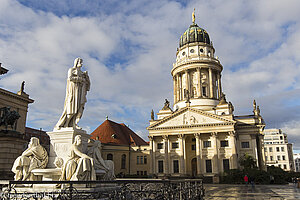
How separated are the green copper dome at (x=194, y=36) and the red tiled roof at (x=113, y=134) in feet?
86.8

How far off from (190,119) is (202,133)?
11.7ft

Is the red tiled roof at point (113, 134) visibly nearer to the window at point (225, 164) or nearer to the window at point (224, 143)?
the window at point (224, 143)

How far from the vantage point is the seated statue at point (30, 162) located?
7.85 m

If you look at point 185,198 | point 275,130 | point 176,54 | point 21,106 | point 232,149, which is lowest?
point 185,198

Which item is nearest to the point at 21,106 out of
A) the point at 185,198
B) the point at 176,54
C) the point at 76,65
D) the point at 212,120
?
the point at 76,65

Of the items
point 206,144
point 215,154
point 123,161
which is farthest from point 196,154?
point 123,161

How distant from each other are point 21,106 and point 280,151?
101m

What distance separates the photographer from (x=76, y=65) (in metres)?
9.52

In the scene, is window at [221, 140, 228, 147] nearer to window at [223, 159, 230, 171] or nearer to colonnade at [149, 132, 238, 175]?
colonnade at [149, 132, 238, 175]

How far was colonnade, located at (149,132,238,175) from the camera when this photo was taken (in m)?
47.7

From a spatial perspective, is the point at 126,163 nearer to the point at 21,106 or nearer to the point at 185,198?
the point at 21,106

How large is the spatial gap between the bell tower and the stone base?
49698 millimetres

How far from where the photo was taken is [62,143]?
8539mm

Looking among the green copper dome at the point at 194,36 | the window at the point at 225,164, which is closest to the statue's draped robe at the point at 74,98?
the window at the point at 225,164
